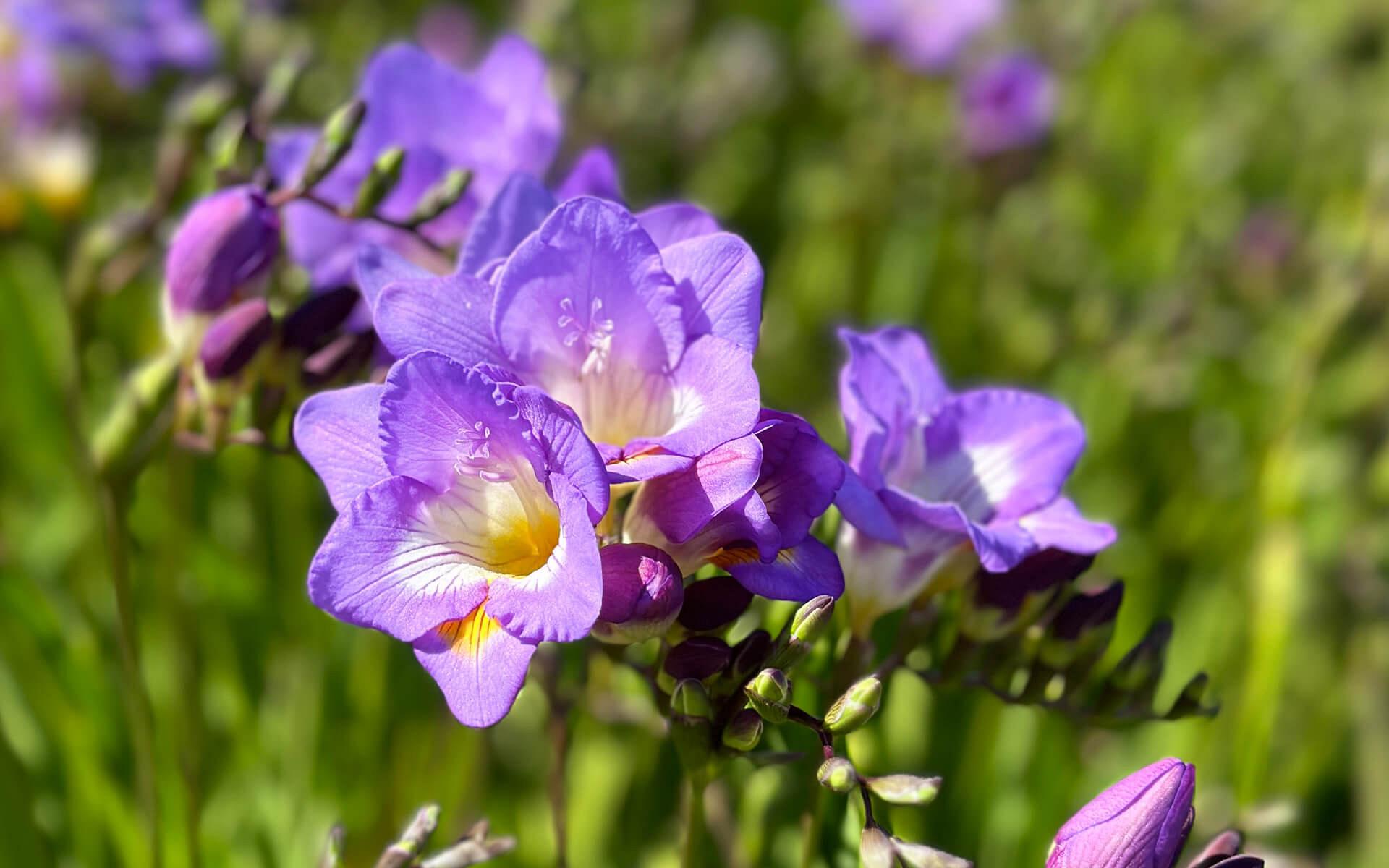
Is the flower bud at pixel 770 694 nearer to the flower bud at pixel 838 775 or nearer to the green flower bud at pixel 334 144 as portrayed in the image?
the flower bud at pixel 838 775

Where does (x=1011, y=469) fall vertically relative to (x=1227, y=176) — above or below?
above

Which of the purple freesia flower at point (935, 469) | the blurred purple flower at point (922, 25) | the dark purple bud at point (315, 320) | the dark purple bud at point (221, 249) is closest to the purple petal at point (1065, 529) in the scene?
the purple freesia flower at point (935, 469)

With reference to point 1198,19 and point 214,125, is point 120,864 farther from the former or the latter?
point 1198,19

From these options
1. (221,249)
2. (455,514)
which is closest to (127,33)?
(221,249)

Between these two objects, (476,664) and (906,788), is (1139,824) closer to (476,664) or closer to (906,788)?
(906,788)

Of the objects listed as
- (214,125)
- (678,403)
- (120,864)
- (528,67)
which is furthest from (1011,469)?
(120,864)

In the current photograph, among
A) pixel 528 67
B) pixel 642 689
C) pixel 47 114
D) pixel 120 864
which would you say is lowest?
pixel 120 864
